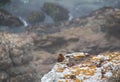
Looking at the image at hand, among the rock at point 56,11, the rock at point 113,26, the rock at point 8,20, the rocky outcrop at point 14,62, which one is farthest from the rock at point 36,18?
the rocky outcrop at point 14,62

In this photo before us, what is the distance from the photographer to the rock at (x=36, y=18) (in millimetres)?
24031

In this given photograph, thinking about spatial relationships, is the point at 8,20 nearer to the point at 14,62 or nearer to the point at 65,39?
the point at 65,39

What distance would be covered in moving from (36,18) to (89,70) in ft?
60.4

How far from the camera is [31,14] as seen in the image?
966 inches

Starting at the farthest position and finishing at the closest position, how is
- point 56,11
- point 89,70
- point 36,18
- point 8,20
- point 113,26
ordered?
point 56,11, point 36,18, point 8,20, point 113,26, point 89,70

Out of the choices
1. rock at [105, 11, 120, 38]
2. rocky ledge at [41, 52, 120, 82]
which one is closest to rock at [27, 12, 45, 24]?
rock at [105, 11, 120, 38]

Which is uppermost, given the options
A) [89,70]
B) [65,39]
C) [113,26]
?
[113,26]

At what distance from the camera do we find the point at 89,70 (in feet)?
19.1

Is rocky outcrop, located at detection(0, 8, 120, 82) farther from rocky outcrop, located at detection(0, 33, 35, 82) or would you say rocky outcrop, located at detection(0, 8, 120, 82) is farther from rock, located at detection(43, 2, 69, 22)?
rock, located at detection(43, 2, 69, 22)

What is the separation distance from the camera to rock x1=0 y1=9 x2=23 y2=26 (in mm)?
22828

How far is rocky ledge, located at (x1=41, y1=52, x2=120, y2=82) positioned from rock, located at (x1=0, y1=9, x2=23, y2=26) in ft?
55.6

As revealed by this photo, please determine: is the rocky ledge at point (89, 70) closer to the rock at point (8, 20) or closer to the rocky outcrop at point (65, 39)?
the rocky outcrop at point (65, 39)

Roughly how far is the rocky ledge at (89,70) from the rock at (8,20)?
55.6 ft

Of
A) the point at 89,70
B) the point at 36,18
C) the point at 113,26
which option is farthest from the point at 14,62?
the point at 89,70
